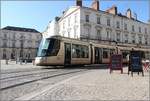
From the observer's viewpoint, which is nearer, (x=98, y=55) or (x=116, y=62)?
(x=116, y=62)

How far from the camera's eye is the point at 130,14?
60250 millimetres

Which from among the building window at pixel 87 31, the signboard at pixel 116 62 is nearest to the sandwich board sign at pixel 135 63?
the signboard at pixel 116 62

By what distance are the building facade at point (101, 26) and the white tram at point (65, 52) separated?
19.0 m

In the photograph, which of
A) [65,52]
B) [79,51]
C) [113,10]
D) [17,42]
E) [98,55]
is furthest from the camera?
[17,42]

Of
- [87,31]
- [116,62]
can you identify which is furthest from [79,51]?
[87,31]

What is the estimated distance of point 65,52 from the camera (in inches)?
904

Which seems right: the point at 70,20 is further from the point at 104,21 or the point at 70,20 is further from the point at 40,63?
the point at 40,63

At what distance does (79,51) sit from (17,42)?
2962 inches

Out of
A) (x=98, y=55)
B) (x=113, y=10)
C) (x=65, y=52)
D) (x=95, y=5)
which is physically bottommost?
(x=98, y=55)

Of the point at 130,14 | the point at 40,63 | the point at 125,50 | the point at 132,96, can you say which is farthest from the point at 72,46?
the point at 130,14

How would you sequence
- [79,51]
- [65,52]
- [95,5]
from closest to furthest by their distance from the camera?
[65,52] < [79,51] < [95,5]

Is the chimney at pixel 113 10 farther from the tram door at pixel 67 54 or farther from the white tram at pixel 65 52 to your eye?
the tram door at pixel 67 54

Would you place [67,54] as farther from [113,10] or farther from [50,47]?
[113,10]

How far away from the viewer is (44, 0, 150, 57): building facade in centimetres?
4723
